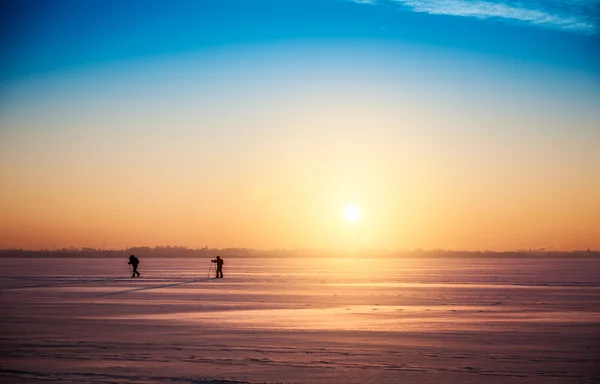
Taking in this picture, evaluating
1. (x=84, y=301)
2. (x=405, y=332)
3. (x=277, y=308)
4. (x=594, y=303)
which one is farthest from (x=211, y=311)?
(x=594, y=303)

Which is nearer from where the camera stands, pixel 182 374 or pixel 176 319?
pixel 182 374

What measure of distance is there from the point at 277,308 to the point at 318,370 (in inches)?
500

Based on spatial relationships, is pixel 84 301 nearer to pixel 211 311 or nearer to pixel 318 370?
pixel 211 311

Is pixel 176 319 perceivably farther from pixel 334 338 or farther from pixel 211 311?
pixel 334 338

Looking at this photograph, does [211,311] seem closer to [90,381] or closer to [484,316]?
[484,316]

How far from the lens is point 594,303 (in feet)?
88.7

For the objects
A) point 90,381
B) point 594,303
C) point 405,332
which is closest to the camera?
point 90,381

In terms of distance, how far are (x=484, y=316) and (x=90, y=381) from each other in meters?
14.5

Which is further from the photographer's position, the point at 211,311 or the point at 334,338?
the point at 211,311

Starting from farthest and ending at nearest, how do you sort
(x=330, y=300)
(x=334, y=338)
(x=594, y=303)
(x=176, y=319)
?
(x=330, y=300) → (x=594, y=303) → (x=176, y=319) → (x=334, y=338)

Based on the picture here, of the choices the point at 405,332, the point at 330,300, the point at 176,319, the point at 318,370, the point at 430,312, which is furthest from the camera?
the point at 330,300

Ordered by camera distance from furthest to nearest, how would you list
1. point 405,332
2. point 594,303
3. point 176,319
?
point 594,303, point 176,319, point 405,332

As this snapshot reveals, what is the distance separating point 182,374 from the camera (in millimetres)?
12016

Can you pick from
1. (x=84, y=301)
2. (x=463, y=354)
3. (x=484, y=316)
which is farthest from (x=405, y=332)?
(x=84, y=301)
